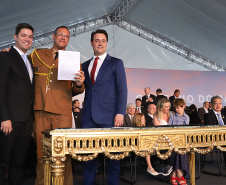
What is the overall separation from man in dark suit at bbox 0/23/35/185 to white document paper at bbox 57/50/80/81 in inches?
13.7

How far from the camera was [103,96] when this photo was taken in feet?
8.06

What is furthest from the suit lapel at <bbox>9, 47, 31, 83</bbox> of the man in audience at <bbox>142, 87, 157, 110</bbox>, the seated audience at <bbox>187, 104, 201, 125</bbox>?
the seated audience at <bbox>187, 104, 201, 125</bbox>

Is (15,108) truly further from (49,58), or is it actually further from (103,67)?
(103,67)

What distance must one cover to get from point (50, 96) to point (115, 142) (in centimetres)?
77

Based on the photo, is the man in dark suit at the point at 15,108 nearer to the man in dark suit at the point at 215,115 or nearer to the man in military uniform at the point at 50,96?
the man in military uniform at the point at 50,96

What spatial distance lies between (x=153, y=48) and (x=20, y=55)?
9.46 meters

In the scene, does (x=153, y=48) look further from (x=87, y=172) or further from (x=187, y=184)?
(x=87, y=172)

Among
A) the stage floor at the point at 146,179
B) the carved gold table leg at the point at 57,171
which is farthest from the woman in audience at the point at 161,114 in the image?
the carved gold table leg at the point at 57,171

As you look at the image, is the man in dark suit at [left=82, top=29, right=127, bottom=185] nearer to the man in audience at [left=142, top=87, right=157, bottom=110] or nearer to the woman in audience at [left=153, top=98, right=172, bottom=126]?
the woman in audience at [left=153, top=98, right=172, bottom=126]

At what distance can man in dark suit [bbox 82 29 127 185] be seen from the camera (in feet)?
7.89

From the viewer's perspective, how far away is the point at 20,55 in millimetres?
2410

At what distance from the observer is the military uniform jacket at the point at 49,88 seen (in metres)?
2.43

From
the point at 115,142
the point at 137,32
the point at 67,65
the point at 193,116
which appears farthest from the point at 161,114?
the point at 137,32

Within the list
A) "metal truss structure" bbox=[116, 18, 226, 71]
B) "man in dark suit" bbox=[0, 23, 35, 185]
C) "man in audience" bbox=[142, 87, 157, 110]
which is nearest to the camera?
"man in dark suit" bbox=[0, 23, 35, 185]
